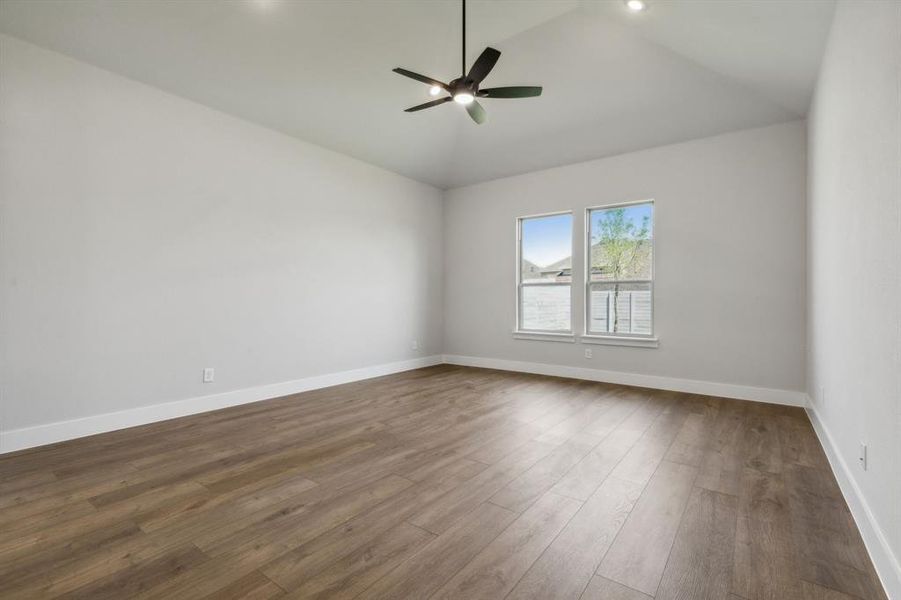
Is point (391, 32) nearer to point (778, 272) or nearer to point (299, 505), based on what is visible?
point (299, 505)

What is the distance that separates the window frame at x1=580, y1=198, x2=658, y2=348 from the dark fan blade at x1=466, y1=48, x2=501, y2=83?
2.93 meters

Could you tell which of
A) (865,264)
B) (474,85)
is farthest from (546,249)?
(865,264)

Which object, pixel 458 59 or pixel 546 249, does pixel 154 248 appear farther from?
pixel 546 249

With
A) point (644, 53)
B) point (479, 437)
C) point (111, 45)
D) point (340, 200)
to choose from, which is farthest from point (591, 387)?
point (111, 45)

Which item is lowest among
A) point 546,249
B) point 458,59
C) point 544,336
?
point 544,336

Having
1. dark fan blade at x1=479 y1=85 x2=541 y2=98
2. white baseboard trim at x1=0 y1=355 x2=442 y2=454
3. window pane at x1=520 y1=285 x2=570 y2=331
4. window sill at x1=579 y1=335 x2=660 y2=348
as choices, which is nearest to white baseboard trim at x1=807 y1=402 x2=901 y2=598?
window sill at x1=579 y1=335 x2=660 y2=348

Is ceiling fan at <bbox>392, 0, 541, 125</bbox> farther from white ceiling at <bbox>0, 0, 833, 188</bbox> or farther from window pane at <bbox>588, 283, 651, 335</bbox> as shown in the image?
window pane at <bbox>588, 283, 651, 335</bbox>

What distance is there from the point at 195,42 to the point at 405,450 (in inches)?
147

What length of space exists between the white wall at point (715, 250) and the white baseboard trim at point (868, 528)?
1827mm

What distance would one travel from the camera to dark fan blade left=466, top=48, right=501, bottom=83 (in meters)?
2.81

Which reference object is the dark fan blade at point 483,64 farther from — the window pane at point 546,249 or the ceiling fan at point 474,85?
the window pane at point 546,249

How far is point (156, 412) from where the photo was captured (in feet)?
11.8

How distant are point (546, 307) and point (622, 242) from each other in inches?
53.9

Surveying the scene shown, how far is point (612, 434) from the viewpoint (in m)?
3.18
